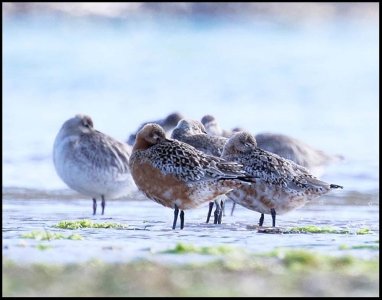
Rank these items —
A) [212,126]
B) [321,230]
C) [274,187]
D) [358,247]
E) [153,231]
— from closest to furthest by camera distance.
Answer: [358,247] → [153,231] → [321,230] → [274,187] → [212,126]

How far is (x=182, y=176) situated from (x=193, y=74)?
19172 millimetres

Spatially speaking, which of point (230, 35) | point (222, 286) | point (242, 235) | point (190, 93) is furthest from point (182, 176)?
point (230, 35)

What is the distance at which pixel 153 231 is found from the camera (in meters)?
9.20

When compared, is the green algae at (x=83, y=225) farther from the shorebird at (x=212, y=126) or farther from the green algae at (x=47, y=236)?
the shorebird at (x=212, y=126)

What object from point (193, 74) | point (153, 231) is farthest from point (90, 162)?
point (193, 74)

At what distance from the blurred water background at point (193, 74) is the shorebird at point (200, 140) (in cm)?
323

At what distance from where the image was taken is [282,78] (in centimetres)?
2805

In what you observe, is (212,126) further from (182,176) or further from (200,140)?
(182,176)

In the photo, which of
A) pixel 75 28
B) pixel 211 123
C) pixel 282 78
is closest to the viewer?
pixel 211 123

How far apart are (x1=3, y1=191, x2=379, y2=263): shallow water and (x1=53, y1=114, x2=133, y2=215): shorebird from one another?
0.71 ft

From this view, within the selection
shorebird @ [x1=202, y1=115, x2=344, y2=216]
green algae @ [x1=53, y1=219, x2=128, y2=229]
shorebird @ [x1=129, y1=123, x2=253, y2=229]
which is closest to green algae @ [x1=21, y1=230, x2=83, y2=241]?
green algae @ [x1=53, y1=219, x2=128, y2=229]

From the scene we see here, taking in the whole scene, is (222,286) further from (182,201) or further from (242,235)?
(182,201)

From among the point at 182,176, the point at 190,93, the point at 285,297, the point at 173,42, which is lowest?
the point at 285,297

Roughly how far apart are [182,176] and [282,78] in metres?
18.9
